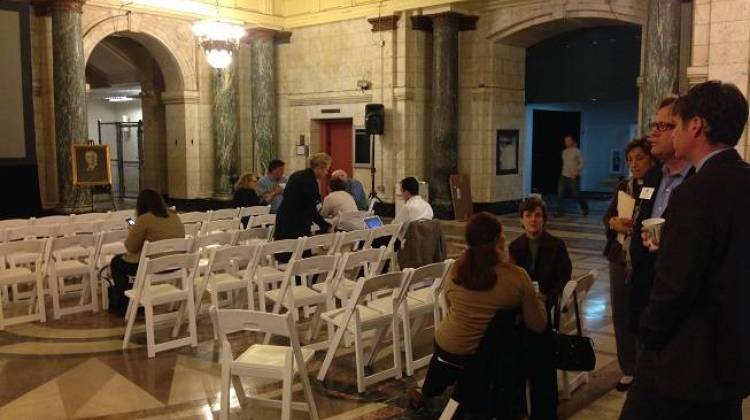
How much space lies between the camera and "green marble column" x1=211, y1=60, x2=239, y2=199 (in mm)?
13867

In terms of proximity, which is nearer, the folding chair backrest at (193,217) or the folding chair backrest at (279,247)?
the folding chair backrest at (279,247)

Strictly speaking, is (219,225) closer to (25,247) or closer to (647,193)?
(25,247)

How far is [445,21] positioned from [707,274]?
10.9 meters

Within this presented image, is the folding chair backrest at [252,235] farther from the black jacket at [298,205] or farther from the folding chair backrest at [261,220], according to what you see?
the folding chair backrest at [261,220]

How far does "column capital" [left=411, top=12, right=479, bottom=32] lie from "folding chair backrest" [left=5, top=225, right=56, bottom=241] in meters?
7.77

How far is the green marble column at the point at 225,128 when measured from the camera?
1387 cm

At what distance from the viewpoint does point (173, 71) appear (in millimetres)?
13852

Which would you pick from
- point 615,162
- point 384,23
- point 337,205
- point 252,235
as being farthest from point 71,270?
point 615,162

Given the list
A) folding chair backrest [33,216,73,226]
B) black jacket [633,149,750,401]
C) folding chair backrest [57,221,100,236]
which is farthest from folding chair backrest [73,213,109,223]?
black jacket [633,149,750,401]

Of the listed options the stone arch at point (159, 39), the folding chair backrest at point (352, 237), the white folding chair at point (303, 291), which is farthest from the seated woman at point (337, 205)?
the stone arch at point (159, 39)

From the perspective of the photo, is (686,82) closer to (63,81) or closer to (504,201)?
(504,201)

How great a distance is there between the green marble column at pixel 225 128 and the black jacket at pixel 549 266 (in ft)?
Answer: 34.5

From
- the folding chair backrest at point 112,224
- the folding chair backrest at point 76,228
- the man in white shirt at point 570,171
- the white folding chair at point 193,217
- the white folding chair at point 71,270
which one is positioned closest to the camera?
the white folding chair at point 71,270

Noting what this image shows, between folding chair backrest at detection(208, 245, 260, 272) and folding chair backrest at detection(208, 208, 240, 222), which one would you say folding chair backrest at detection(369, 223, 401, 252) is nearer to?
folding chair backrest at detection(208, 245, 260, 272)
